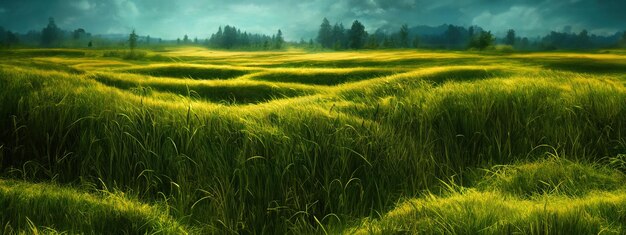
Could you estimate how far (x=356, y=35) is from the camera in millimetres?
19219

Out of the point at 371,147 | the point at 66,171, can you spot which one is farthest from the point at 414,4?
the point at 66,171

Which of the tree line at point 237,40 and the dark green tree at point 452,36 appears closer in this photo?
the dark green tree at point 452,36

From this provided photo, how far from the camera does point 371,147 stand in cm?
300

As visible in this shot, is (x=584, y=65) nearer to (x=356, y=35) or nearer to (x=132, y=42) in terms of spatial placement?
(x=356, y=35)

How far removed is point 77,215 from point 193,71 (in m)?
12.2

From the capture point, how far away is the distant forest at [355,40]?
1114 centimetres

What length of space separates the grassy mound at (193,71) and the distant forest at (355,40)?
150 centimetres

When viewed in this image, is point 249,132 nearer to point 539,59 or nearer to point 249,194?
point 249,194

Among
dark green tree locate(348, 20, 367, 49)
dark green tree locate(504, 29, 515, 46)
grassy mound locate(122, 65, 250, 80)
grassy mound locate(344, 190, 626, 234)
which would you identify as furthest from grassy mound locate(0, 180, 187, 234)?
dark green tree locate(504, 29, 515, 46)

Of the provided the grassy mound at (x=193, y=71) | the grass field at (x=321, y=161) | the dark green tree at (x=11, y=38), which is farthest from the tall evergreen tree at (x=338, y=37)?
the grass field at (x=321, y=161)

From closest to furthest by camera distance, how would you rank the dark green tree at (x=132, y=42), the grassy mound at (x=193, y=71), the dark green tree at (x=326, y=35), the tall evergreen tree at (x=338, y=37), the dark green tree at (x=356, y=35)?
the grassy mound at (x=193, y=71) < the dark green tree at (x=132, y=42) < the dark green tree at (x=356, y=35) < the tall evergreen tree at (x=338, y=37) < the dark green tree at (x=326, y=35)

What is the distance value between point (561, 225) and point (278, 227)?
4.17ft

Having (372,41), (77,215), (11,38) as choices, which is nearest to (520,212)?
(77,215)

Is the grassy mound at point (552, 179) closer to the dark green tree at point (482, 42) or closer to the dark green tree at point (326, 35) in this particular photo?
the dark green tree at point (326, 35)
